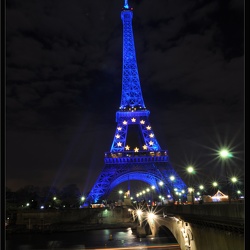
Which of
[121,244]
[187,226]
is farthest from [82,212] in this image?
[187,226]

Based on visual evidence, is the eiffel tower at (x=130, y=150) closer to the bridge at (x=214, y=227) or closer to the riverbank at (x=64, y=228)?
the riverbank at (x=64, y=228)

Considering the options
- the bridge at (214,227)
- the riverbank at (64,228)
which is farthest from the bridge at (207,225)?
the riverbank at (64,228)

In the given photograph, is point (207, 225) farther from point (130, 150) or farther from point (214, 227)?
point (130, 150)

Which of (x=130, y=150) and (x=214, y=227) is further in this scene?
(x=130, y=150)

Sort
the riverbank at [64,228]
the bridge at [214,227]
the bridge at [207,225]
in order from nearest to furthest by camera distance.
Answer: the bridge at [214,227], the bridge at [207,225], the riverbank at [64,228]

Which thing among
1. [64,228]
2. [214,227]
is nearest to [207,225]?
[214,227]

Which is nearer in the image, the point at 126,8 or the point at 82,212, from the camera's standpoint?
the point at 82,212

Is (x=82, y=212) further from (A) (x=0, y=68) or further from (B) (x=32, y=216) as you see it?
(A) (x=0, y=68)
